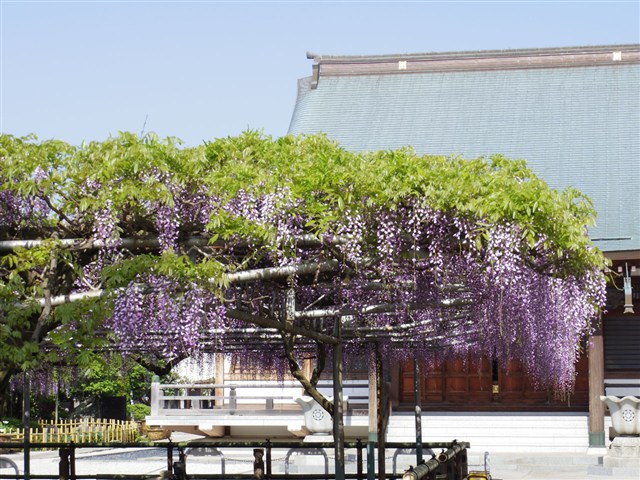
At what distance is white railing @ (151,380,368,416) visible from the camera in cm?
2533

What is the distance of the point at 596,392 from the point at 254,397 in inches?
290

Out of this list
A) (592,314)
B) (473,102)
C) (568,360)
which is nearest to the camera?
(592,314)

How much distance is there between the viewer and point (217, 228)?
10219 mm

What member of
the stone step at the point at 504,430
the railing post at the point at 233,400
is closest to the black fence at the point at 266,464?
the stone step at the point at 504,430

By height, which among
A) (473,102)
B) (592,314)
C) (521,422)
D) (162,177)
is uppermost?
(473,102)

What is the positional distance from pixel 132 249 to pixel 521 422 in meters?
15.5

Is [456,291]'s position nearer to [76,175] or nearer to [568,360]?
[76,175]

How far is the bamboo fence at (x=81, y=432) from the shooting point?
29.6 meters

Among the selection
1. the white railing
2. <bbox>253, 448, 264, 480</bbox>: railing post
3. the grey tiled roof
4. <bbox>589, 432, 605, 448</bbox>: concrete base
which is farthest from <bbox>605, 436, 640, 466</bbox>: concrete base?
<bbox>253, 448, 264, 480</bbox>: railing post

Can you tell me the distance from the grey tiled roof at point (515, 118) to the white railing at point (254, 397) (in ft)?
18.1

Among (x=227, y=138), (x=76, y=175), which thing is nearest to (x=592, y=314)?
(x=227, y=138)

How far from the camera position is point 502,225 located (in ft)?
34.2

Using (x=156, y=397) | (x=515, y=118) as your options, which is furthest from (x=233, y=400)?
(x=515, y=118)

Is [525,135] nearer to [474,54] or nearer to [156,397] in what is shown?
[474,54]
